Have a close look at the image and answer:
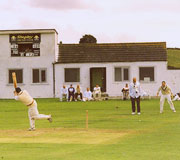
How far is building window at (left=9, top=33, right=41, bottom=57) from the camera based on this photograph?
5362 centimetres

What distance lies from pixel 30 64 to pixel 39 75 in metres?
1.37

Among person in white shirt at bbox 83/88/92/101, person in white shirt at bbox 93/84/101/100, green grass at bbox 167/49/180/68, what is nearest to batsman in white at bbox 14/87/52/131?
person in white shirt at bbox 93/84/101/100

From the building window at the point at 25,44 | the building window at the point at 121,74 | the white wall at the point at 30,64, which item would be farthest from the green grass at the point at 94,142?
the building window at the point at 25,44

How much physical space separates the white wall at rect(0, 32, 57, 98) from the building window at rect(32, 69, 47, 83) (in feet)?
1.29

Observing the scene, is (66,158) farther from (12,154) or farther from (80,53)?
(80,53)

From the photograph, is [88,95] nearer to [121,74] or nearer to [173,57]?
[121,74]

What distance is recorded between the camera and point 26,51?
53906 mm

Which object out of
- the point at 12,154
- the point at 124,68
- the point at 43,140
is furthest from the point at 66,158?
the point at 124,68

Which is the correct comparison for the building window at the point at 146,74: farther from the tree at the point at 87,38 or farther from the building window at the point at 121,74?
the tree at the point at 87,38

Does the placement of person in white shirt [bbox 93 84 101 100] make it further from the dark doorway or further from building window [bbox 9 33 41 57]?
building window [bbox 9 33 41 57]

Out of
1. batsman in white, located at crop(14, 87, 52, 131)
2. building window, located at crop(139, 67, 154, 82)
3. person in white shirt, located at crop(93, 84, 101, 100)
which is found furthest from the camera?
building window, located at crop(139, 67, 154, 82)

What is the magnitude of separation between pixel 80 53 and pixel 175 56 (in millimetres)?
44841

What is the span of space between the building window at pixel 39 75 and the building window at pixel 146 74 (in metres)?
9.27

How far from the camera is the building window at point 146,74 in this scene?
5269 cm
